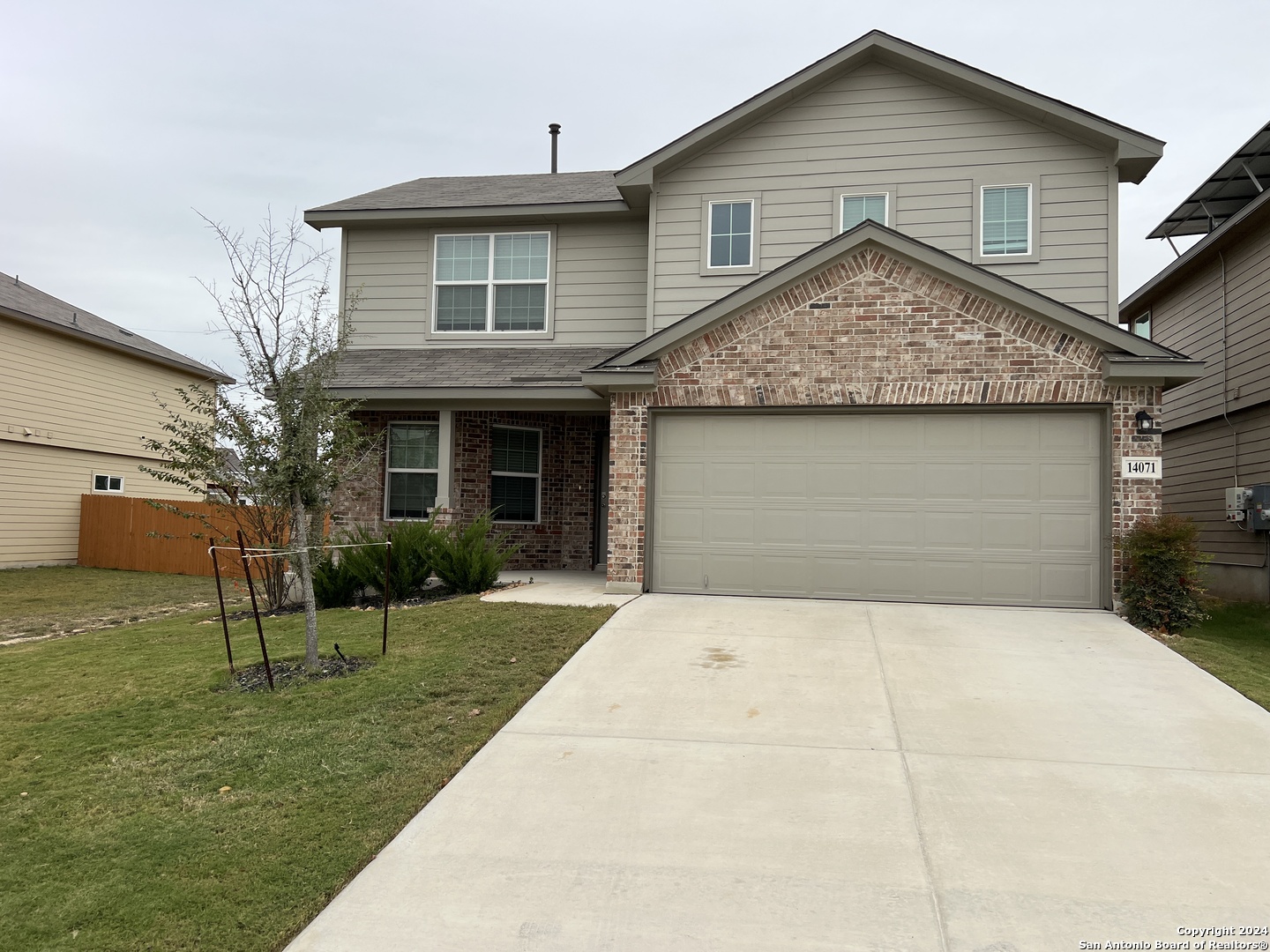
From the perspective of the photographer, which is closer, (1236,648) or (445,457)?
(1236,648)

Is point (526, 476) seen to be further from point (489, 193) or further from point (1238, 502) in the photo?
point (1238, 502)

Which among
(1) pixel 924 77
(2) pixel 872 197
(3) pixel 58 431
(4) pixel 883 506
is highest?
(1) pixel 924 77

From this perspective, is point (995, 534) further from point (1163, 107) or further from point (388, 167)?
point (388, 167)

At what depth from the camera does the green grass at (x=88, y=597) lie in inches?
424

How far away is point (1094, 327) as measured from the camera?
30.7 feet

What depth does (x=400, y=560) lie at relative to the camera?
10.8 m

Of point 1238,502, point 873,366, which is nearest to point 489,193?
point 873,366

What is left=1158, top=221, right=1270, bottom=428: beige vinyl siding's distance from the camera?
1224 cm

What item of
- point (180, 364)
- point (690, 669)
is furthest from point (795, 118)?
point (180, 364)

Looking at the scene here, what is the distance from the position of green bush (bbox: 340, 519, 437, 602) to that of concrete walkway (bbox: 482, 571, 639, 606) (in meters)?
1.02

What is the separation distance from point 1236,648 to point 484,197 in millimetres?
12071

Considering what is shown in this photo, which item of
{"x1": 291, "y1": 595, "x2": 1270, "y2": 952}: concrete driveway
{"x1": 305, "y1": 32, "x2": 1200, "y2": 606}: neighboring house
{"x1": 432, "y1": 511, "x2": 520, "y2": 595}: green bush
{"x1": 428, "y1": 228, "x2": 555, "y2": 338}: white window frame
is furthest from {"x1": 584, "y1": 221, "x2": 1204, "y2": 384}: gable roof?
{"x1": 428, "y1": 228, "x2": 555, "y2": 338}: white window frame

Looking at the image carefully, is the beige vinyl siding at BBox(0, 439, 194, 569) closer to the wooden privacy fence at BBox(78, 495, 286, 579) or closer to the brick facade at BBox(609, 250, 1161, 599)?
the wooden privacy fence at BBox(78, 495, 286, 579)

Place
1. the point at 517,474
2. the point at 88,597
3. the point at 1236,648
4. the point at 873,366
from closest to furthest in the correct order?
the point at 1236,648 → the point at 873,366 → the point at 88,597 → the point at 517,474
